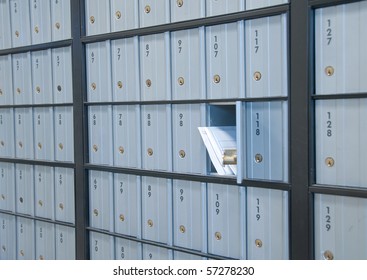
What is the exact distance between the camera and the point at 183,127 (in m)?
1.91

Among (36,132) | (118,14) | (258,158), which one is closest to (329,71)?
(258,158)

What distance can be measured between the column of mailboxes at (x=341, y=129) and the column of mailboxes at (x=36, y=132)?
49.0 inches

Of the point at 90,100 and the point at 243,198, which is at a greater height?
the point at 90,100

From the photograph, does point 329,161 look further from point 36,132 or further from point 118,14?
point 36,132

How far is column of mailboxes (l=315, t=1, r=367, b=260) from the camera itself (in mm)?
1475

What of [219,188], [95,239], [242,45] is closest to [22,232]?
[95,239]

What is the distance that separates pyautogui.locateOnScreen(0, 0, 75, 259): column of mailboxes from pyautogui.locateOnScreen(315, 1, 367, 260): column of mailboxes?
1.24m

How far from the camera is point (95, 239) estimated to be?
2.28 meters

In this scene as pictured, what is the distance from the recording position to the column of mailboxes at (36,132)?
7.70 ft

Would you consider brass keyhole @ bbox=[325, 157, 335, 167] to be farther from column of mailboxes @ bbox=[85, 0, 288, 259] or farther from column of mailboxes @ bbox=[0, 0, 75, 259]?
column of mailboxes @ bbox=[0, 0, 75, 259]

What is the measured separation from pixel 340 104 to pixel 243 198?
19.1 inches

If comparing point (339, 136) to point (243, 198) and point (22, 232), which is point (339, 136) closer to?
point (243, 198)

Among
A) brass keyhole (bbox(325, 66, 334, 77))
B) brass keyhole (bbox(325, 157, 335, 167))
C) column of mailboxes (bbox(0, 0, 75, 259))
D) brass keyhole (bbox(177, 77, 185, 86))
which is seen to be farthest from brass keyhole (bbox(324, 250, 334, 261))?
column of mailboxes (bbox(0, 0, 75, 259))

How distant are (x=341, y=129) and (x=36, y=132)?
1.58m
